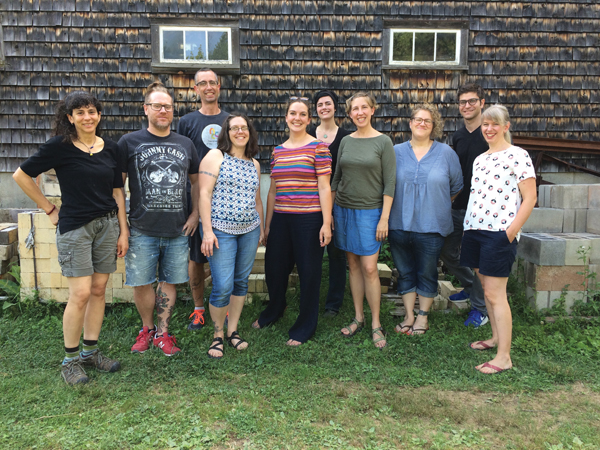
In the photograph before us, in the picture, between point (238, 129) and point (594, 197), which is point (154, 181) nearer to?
point (238, 129)

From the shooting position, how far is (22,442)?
2.32 metres

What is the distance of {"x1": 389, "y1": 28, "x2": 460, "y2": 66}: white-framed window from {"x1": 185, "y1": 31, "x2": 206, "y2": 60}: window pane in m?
2.78

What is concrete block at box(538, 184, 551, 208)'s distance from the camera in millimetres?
4910

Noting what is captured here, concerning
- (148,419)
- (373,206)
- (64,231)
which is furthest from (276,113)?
(148,419)

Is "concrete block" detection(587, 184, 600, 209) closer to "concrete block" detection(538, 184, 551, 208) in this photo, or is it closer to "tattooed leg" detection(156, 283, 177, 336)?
"concrete block" detection(538, 184, 551, 208)

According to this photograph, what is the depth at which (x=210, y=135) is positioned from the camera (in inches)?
150

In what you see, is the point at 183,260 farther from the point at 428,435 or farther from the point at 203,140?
the point at 428,435

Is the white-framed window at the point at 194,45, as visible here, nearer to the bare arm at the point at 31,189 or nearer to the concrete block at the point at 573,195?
the bare arm at the point at 31,189

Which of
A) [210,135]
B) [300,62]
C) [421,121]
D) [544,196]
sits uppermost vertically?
[300,62]

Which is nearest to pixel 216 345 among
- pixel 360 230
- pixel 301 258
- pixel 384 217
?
pixel 301 258

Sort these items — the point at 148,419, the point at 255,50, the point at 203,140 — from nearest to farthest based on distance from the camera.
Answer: the point at 148,419, the point at 203,140, the point at 255,50

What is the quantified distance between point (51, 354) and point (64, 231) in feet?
→ 3.95

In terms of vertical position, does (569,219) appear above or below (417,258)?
above

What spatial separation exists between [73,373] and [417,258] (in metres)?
2.79
